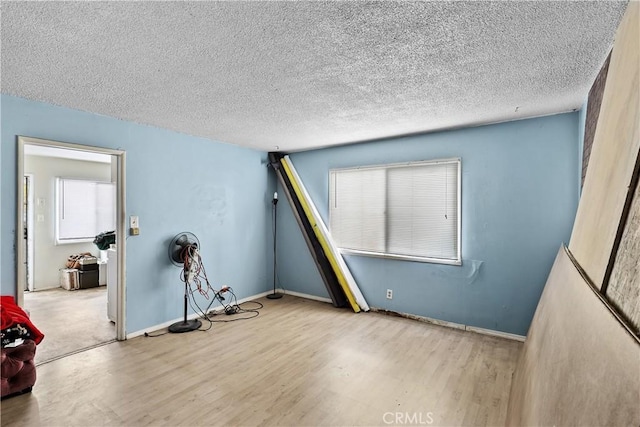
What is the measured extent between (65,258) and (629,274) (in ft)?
24.0

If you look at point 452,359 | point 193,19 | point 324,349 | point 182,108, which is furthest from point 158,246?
point 452,359

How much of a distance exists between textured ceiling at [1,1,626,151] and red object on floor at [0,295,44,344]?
5.43ft

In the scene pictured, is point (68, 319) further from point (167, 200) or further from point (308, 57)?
point (308, 57)

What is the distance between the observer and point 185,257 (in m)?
3.54

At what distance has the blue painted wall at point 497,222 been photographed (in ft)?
9.62

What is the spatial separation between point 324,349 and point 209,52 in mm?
2671

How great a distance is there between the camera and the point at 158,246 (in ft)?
11.5

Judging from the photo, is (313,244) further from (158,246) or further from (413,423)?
(413,423)

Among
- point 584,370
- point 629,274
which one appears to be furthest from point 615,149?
point 584,370

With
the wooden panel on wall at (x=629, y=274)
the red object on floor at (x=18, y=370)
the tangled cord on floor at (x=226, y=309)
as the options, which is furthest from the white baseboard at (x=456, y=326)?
the red object on floor at (x=18, y=370)

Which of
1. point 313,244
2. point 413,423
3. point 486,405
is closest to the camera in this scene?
point 413,423

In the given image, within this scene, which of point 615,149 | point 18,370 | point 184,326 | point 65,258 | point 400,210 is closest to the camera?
point 615,149

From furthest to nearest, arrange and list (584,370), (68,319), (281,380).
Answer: (68,319) → (281,380) → (584,370)

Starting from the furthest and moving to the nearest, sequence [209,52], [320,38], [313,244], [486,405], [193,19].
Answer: [313,244] → [486,405] → [209,52] → [320,38] → [193,19]
